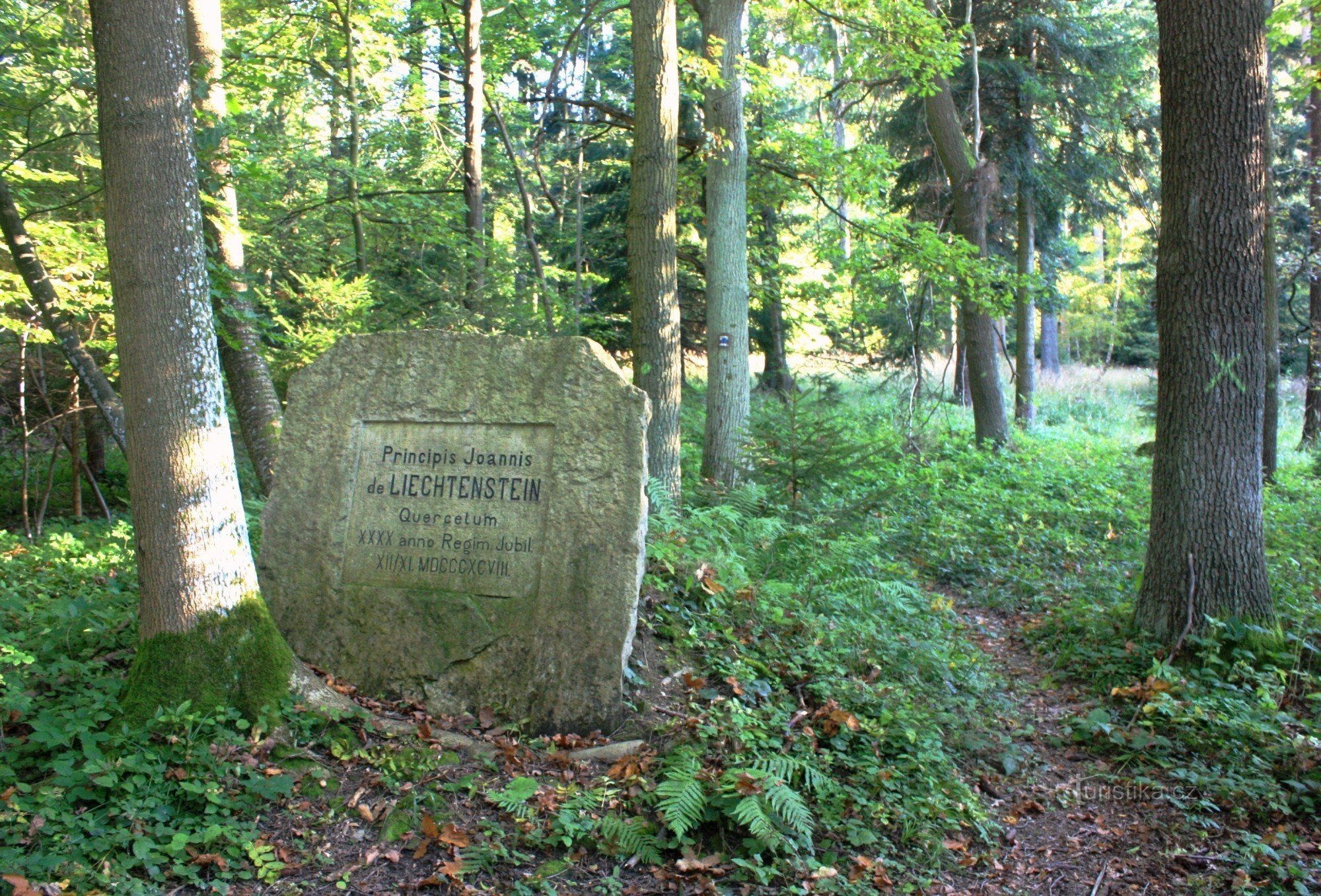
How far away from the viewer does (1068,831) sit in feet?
14.2

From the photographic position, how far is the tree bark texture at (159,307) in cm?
405

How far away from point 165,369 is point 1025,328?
A: 17152 millimetres

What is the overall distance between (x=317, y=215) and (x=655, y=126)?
1017cm

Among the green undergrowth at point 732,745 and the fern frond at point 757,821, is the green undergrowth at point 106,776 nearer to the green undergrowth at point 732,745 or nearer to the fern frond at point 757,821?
the green undergrowth at point 732,745

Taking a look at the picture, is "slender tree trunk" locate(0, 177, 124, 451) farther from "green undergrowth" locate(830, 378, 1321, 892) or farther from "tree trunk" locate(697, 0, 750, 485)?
"green undergrowth" locate(830, 378, 1321, 892)

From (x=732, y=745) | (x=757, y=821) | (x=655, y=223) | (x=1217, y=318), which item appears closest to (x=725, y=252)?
(x=655, y=223)

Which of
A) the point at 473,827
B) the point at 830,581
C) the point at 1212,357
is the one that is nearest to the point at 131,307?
the point at 473,827

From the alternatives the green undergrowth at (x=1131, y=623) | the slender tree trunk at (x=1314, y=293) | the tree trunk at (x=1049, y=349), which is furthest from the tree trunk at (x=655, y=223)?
the tree trunk at (x=1049, y=349)

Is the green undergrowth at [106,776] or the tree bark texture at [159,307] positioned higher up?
the tree bark texture at [159,307]

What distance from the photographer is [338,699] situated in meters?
4.64

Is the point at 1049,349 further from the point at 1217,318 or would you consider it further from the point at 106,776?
the point at 106,776

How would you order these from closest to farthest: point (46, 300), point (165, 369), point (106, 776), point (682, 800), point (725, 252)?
1. point (106, 776)
2. point (682, 800)
3. point (165, 369)
4. point (46, 300)
5. point (725, 252)

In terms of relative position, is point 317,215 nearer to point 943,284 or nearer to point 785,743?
point 943,284

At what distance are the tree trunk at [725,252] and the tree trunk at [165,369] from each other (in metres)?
6.76
